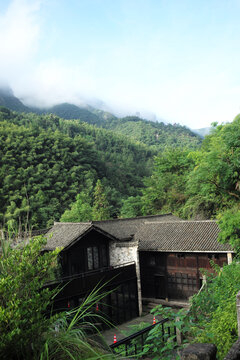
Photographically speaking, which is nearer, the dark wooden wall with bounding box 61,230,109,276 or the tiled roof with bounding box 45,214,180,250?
the dark wooden wall with bounding box 61,230,109,276

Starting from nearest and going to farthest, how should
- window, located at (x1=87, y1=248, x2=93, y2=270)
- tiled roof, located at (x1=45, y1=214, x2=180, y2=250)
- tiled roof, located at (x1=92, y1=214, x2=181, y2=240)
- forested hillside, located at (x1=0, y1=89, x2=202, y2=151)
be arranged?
tiled roof, located at (x1=45, y1=214, x2=180, y2=250)
window, located at (x1=87, y1=248, x2=93, y2=270)
tiled roof, located at (x1=92, y1=214, x2=181, y2=240)
forested hillside, located at (x1=0, y1=89, x2=202, y2=151)

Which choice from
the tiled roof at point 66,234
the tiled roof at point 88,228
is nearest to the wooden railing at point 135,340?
the tiled roof at point 88,228

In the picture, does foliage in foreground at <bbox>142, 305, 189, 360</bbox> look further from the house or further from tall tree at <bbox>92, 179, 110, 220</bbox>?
tall tree at <bbox>92, 179, 110, 220</bbox>

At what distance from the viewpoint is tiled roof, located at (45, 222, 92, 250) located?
655 inches

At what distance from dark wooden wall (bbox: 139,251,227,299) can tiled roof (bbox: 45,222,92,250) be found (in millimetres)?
4848

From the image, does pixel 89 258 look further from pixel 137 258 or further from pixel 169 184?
pixel 169 184

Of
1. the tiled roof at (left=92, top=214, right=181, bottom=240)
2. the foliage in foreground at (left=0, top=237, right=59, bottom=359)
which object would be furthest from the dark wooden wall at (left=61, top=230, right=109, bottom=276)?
the foliage in foreground at (left=0, top=237, right=59, bottom=359)

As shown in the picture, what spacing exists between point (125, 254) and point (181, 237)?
3817 mm

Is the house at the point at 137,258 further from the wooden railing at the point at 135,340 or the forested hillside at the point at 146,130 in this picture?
the forested hillside at the point at 146,130

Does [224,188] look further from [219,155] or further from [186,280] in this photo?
[186,280]

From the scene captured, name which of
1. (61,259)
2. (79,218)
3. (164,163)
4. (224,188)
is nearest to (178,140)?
(164,163)

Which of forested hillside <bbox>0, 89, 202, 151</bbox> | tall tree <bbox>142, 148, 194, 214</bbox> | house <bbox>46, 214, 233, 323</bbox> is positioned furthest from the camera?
forested hillside <bbox>0, 89, 202, 151</bbox>

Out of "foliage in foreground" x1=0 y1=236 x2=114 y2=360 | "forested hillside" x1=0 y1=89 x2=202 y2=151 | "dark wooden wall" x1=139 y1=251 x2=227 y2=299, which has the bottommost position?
"dark wooden wall" x1=139 y1=251 x2=227 y2=299

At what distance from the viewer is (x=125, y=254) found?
18.4m
